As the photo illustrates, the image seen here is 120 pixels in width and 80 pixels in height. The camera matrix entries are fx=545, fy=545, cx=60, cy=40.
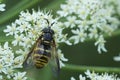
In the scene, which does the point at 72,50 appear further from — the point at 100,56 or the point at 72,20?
the point at 72,20

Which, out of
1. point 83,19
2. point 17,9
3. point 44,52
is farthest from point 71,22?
point 44,52

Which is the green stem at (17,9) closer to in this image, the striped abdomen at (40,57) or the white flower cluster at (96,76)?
the striped abdomen at (40,57)

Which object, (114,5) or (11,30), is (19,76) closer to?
(11,30)

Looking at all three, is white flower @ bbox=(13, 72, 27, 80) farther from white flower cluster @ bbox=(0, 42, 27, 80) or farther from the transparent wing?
the transparent wing

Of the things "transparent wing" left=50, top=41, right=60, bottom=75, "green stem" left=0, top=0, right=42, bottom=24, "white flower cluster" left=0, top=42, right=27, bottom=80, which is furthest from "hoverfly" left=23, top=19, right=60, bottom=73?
"green stem" left=0, top=0, right=42, bottom=24

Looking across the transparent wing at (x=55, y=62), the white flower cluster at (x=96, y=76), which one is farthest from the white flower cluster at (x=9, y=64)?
the white flower cluster at (x=96, y=76)
